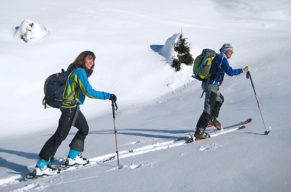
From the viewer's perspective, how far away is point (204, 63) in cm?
438

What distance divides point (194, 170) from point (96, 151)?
2609mm

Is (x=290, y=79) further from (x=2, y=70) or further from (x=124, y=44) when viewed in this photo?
(x=2, y=70)

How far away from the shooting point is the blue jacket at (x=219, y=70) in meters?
4.18

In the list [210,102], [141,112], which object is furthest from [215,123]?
[141,112]

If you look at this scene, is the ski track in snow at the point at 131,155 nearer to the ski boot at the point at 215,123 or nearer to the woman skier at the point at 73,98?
the ski boot at the point at 215,123

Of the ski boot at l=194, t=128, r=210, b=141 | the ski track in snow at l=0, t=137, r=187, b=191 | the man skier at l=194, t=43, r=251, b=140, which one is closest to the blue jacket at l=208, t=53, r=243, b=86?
the man skier at l=194, t=43, r=251, b=140

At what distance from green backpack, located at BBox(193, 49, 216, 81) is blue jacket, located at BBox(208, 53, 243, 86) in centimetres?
9

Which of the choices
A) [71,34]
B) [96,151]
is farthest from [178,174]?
[71,34]

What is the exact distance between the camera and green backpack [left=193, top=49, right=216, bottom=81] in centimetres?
434

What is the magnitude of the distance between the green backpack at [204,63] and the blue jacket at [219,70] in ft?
0.31

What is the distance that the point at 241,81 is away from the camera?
9414 mm

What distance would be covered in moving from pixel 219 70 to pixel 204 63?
318 millimetres

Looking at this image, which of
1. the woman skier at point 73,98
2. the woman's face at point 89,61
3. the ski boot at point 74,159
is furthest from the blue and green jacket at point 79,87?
the ski boot at point 74,159

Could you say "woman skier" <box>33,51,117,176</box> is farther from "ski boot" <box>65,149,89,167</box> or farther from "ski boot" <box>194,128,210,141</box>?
"ski boot" <box>194,128,210,141</box>
